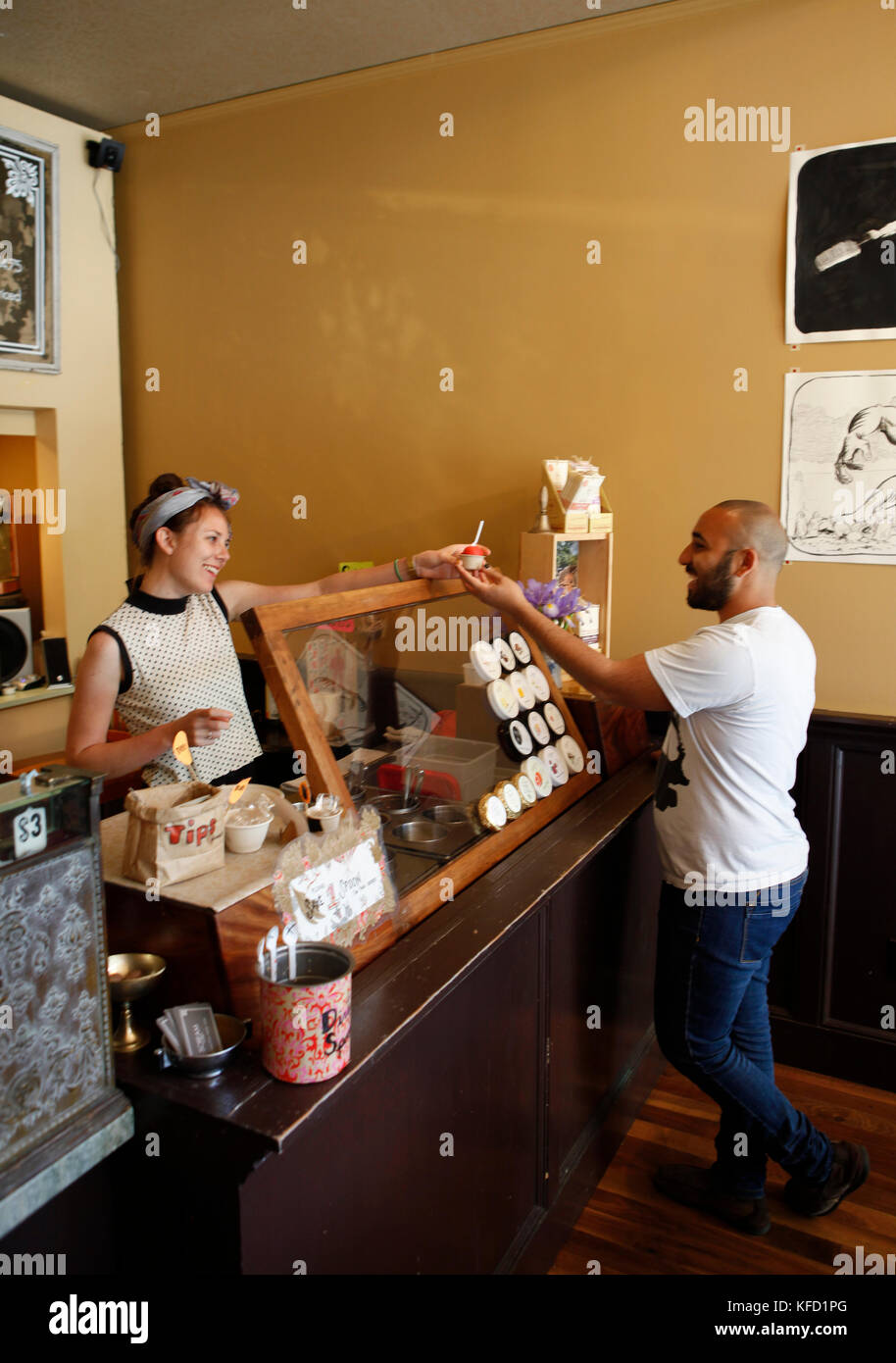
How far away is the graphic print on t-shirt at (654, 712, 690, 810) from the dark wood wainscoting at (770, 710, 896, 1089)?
730mm

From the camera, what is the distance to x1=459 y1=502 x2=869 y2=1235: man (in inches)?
81.5

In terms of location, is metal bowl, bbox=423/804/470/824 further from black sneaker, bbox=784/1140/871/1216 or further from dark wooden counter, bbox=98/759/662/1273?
black sneaker, bbox=784/1140/871/1216

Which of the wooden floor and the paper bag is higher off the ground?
the paper bag

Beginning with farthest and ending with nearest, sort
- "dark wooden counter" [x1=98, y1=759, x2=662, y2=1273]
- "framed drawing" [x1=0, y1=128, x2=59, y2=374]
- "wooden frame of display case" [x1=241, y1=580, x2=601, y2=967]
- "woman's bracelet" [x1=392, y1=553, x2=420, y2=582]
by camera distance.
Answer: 1. "framed drawing" [x1=0, y1=128, x2=59, y2=374]
2. "woman's bracelet" [x1=392, y1=553, x2=420, y2=582]
3. "wooden frame of display case" [x1=241, y1=580, x2=601, y2=967]
4. "dark wooden counter" [x1=98, y1=759, x2=662, y2=1273]

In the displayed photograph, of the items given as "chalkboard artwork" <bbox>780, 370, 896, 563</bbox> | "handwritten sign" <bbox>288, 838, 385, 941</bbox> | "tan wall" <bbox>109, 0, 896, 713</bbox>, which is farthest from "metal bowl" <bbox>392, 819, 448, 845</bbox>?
"chalkboard artwork" <bbox>780, 370, 896, 563</bbox>

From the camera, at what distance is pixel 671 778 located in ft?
7.50

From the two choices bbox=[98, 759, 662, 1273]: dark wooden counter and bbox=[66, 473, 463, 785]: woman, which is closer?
bbox=[98, 759, 662, 1273]: dark wooden counter

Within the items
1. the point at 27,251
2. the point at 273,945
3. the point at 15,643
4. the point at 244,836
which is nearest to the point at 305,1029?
the point at 273,945

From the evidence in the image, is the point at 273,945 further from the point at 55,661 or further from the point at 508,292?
the point at 55,661

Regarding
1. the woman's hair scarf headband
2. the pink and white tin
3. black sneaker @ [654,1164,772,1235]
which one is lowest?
black sneaker @ [654,1164,772,1235]

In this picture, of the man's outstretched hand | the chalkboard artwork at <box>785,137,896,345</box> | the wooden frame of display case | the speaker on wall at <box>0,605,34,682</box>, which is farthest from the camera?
the speaker on wall at <box>0,605,34,682</box>

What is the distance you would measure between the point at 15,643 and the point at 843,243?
123 inches

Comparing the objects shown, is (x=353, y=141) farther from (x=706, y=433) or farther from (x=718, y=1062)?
(x=718, y=1062)

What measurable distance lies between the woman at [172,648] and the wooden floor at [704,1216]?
1.39m
